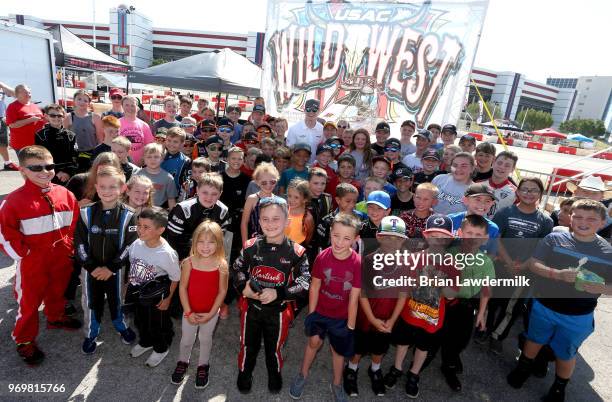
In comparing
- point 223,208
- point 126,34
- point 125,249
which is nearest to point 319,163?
point 223,208

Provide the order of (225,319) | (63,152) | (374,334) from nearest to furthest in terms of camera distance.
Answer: (374,334)
(225,319)
(63,152)

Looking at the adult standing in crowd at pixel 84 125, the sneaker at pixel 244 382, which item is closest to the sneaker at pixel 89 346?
the sneaker at pixel 244 382

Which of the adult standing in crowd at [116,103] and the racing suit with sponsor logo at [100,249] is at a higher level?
the adult standing in crowd at [116,103]

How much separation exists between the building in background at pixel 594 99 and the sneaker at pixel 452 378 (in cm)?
13075

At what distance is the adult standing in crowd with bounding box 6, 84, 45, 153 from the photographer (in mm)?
6180

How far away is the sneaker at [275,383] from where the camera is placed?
9.29 ft

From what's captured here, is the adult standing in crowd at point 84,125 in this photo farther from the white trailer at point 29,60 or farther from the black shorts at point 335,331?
the white trailer at point 29,60

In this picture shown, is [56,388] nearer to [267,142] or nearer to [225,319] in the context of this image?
[225,319]

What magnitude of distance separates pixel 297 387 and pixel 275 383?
196 mm

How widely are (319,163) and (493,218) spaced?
7.91 feet

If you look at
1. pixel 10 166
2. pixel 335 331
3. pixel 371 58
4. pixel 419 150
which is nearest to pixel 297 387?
pixel 335 331

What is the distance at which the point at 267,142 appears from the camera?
17.3ft

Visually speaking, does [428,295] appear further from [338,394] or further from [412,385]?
[338,394]

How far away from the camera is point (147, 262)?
9.45ft
